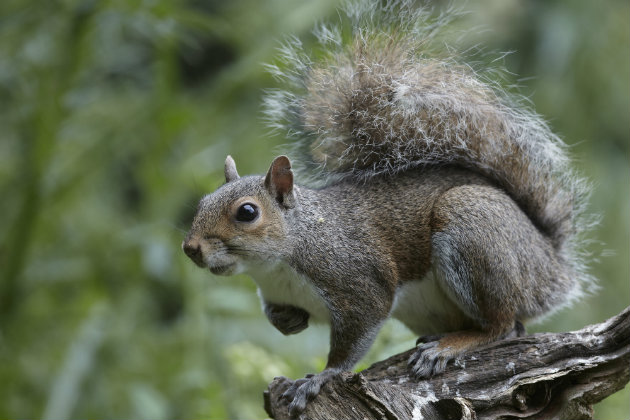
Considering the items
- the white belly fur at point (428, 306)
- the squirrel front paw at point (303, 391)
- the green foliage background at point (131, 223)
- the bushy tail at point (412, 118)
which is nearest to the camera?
the squirrel front paw at point (303, 391)

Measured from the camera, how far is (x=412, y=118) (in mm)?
2740

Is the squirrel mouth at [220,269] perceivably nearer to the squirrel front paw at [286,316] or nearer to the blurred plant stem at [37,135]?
the squirrel front paw at [286,316]

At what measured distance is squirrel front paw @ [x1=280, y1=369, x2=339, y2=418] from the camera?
2348mm

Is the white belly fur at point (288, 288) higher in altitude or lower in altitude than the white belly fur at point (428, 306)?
higher

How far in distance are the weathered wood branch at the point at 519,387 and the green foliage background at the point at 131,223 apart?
335 mm

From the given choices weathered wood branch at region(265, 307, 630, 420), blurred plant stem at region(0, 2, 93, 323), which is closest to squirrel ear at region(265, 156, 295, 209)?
weathered wood branch at region(265, 307, 630, 420)

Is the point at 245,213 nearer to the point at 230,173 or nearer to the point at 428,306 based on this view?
the point at 230,173

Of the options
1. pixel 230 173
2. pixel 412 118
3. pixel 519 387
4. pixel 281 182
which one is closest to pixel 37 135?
pixel 230 173

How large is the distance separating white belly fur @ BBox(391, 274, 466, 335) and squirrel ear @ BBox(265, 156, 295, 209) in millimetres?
461

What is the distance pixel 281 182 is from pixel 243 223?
0.21m

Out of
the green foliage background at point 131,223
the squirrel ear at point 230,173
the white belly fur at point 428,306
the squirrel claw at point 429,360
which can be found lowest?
the squirrel claw at point 429,360

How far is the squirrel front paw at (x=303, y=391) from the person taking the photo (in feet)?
7.70

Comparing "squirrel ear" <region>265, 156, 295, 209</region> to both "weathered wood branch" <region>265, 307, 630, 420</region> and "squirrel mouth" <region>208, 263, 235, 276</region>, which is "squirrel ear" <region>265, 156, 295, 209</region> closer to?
"squirrel mouth" <region>208, 263, 235, 276</region>

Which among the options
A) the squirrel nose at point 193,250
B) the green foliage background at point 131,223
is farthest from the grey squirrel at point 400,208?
the green foliage background at point 131,223
